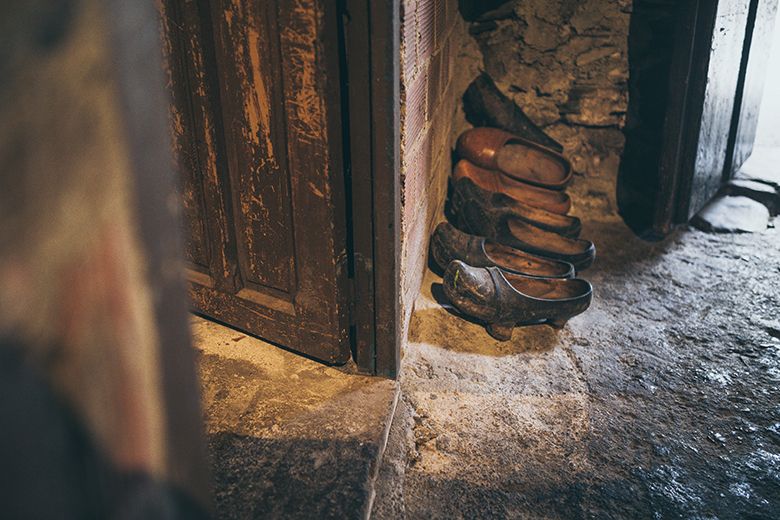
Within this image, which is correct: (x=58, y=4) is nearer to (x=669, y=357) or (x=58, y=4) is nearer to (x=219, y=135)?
(x=219, y=135)

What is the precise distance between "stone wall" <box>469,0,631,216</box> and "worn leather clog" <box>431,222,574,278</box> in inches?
42.4

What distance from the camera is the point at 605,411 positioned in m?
2.20

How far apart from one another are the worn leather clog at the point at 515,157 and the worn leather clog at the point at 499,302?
3.72 ft

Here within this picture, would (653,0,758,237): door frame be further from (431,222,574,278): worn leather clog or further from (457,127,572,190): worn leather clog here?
(431,222,574,278): worn leather clog

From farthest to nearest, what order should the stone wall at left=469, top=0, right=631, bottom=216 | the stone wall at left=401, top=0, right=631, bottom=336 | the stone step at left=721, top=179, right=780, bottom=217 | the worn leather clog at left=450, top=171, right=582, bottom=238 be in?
the stone step at left=721, top=179, right=780, bottom=217 → the stone wall at left=469, top=0, right=631, bottom=216 → the stone wall at left=401, top=0, right=631, bottom=336 → the worn leather clog at left=450, top=171, right=582, bottom=238

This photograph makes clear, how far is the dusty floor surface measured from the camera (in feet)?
5.96

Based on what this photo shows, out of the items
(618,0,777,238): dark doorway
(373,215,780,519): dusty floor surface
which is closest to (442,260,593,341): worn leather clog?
(373,215,780,519): dusty floor surface

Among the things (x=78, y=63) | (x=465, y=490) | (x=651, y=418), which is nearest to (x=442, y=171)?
(x=651, y=418)

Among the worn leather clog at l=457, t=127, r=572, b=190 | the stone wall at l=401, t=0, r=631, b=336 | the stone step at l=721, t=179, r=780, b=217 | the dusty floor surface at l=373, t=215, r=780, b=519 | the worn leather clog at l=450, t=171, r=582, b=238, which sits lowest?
the dusty floor surface at l=373, t=215, r=780, b=519

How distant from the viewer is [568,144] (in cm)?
388

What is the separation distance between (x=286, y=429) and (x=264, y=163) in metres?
0.83

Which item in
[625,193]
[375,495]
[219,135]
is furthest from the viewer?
[625,193]

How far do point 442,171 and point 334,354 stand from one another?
1673 millimetres

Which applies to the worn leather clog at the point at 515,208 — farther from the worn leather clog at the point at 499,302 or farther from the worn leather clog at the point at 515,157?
the worn leather clog at the point at 499,302
